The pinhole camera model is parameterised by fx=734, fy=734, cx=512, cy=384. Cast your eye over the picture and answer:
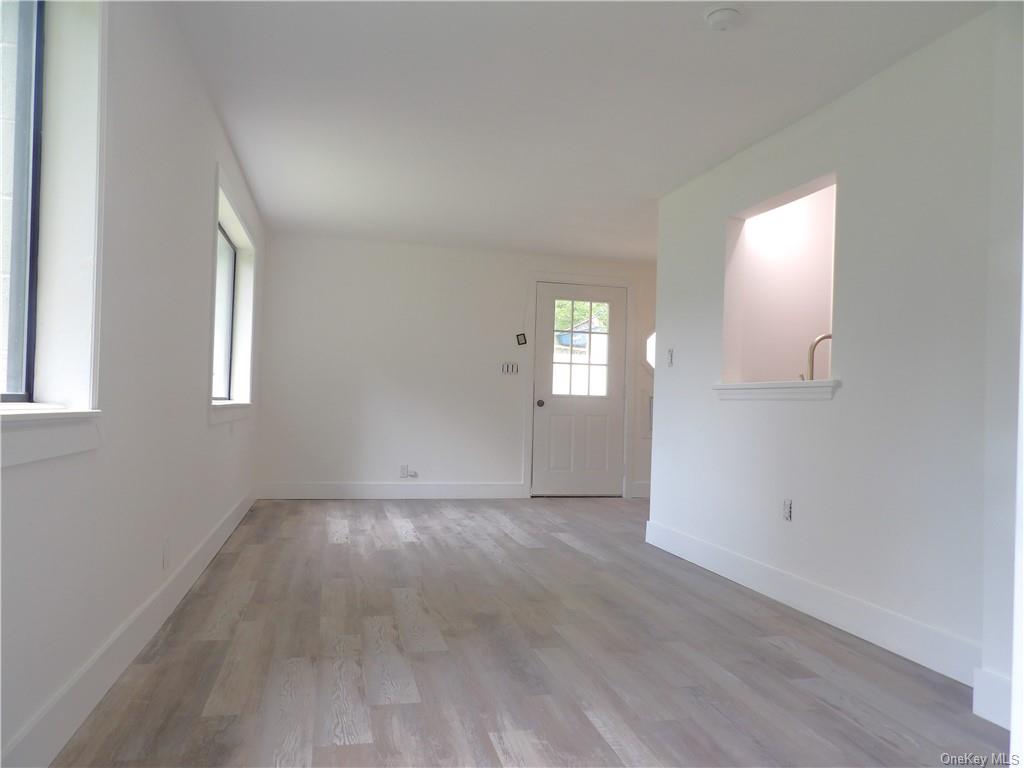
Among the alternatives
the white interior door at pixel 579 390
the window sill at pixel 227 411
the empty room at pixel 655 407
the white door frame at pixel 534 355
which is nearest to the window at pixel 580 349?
the white interior door at pixel 579 390

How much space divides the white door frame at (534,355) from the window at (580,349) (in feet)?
0.68

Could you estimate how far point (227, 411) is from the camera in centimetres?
438

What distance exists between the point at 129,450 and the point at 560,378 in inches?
196

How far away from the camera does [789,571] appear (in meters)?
3.41

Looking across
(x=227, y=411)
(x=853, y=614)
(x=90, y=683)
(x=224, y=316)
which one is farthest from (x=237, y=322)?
(x=853, y=614)

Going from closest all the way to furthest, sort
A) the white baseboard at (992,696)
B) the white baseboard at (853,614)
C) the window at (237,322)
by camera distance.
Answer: the white baseboard at (992,696) < the white baseboard at (853,614) < the window at (237,322)

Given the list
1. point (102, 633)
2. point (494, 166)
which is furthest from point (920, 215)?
point (102, 633)

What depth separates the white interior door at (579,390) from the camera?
6973 millimetres

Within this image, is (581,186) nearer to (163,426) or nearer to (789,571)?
(789,571)

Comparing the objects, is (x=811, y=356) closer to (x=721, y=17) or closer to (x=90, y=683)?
(x=721, y=17)

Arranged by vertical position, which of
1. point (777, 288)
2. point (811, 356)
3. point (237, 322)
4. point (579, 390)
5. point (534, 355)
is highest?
point (777, 288)

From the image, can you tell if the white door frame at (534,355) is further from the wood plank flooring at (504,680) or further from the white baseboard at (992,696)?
the white baseboard at (992,696)

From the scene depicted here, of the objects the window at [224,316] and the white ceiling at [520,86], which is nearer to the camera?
the white ceiling at [520,86]

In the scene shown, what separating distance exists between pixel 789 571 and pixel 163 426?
2782mm
